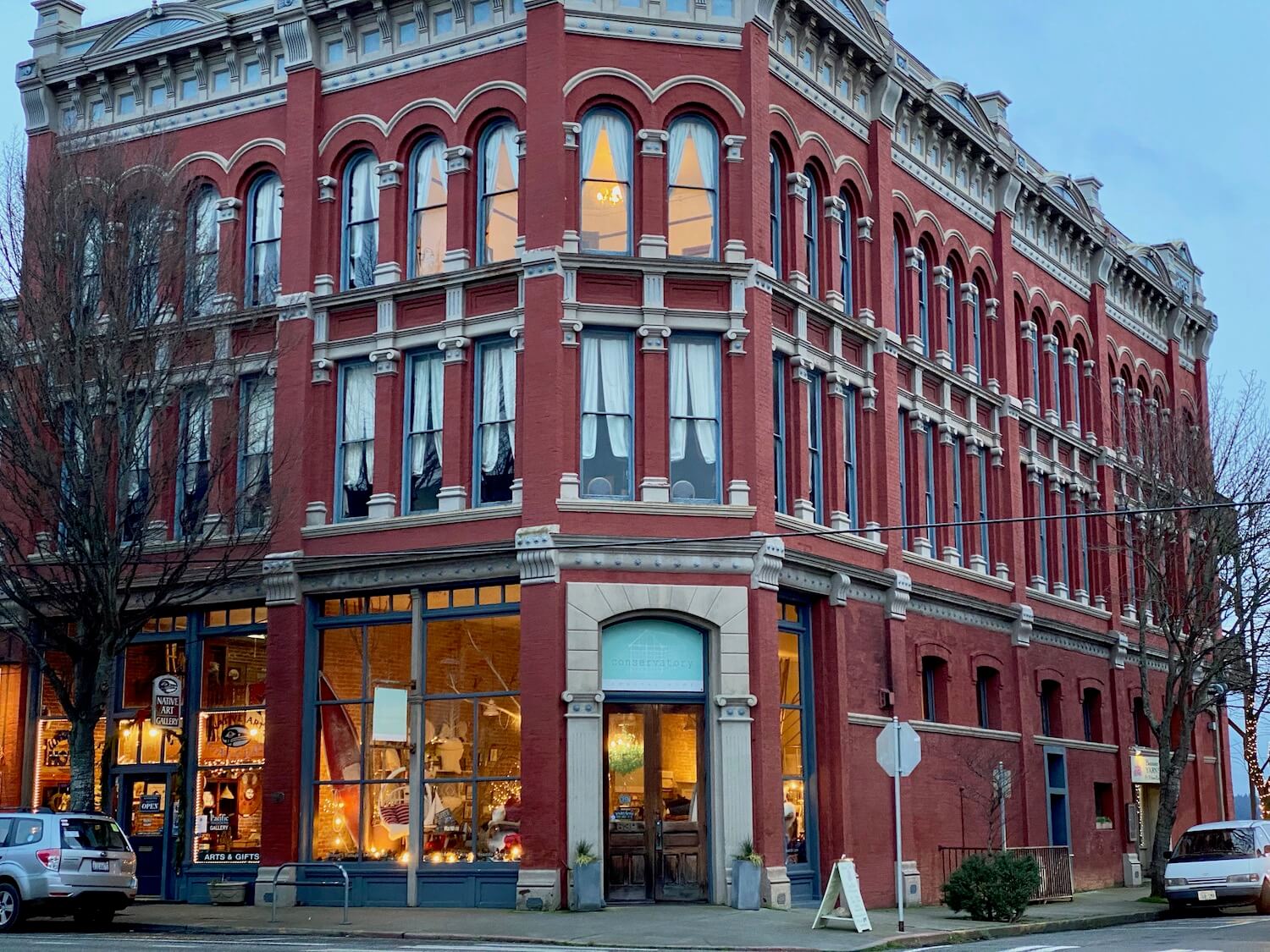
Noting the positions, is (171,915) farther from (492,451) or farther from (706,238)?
(706,238)

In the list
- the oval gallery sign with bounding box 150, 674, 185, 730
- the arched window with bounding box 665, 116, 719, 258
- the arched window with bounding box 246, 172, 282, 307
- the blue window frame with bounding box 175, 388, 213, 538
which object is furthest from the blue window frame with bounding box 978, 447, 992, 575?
the oval gallery sign with bounding box 150, 674, 185, 730

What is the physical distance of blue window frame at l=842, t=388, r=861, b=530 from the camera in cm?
3156

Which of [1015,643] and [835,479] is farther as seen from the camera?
[1015,643]

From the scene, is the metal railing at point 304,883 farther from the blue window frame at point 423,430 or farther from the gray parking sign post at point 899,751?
the gray parking sign post at point 899,751

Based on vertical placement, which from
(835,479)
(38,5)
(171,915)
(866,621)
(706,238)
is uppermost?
(38,5)

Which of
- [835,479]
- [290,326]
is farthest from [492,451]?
[835,479]

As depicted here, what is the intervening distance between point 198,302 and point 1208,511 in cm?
2282

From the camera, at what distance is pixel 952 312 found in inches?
1457

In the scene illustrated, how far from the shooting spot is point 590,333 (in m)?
27.5

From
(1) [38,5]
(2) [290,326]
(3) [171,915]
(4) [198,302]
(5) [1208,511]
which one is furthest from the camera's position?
(5) [1208,511]

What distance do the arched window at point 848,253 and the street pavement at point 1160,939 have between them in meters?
12.9

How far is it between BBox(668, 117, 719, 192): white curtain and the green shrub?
496 inches

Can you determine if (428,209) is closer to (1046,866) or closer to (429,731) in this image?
(429,731)

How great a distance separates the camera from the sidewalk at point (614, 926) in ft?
71.5
